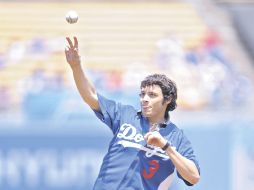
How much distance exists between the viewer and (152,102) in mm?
5922

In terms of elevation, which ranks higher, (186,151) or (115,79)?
(115,79)

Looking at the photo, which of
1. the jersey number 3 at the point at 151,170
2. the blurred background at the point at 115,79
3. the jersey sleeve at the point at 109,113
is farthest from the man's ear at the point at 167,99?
the blurred background at the point at 115,79

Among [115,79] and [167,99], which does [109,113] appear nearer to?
[167,99]

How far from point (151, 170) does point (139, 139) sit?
0.76 feet

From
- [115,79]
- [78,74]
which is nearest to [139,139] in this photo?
[78,74]

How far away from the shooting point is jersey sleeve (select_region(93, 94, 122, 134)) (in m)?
6.00

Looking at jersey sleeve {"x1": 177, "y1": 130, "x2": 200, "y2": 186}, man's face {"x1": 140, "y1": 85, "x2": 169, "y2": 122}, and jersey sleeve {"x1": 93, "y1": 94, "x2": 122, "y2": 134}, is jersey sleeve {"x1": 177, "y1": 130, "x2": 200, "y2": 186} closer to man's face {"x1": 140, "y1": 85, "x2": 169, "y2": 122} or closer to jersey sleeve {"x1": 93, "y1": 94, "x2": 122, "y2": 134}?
man's face {"x1": 140, "y1": 85, "x2": 169, "y2": 122}

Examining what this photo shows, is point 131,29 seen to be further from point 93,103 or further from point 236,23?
point 93,103

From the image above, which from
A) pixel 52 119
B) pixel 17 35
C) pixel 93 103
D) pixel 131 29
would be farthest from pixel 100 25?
pixel 93 103

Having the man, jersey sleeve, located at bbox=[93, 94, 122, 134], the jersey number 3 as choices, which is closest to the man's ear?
the man

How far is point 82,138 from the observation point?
37.9 ft

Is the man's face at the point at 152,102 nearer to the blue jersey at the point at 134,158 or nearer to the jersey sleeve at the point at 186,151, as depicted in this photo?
the blue jersey at the point at 134,158

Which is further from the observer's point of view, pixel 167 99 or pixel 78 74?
pixel 167 99

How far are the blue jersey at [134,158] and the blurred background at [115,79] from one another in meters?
5.10
